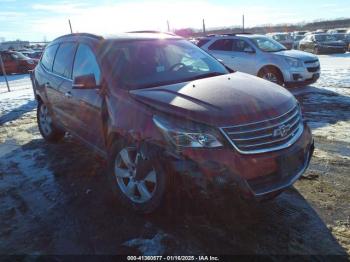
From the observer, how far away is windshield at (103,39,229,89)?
3.86 metres

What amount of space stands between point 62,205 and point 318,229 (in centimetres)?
273

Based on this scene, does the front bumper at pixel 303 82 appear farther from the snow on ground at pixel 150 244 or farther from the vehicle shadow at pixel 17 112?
the snow on ground at pixel 150 244

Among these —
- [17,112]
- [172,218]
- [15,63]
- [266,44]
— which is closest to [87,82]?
[172,218]

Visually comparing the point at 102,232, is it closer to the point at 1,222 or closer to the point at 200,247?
the point at 200,247

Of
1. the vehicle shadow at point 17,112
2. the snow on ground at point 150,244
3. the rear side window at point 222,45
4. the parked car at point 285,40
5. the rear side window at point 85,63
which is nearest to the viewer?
the snow on ground at point 150,244

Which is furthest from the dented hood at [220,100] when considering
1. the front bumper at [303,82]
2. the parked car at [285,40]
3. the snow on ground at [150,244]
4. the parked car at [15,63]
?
the parked car at [285,40]

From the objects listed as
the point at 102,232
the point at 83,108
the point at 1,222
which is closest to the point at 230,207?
the point at 102,232

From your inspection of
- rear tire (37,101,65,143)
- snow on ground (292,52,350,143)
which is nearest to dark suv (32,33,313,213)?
rear tire (37,101,65,143)

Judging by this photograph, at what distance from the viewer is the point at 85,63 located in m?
4.38

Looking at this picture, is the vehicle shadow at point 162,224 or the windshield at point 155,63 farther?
the windshield at point 155,63

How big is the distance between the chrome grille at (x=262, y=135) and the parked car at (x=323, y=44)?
2339 cm

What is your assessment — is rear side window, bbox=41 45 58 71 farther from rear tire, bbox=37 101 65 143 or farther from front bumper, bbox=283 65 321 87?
front bumper, bbox=283 65 321 87

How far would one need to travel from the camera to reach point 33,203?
403 centimetres

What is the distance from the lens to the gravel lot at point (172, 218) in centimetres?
301
